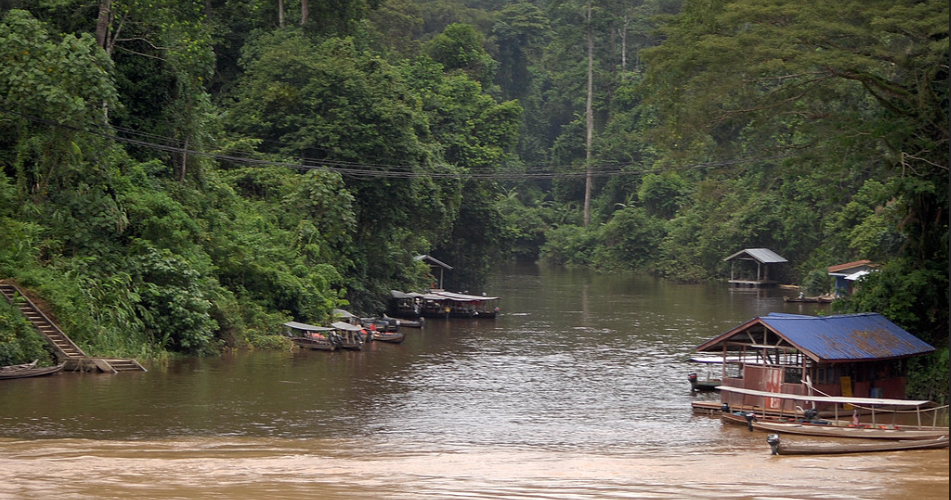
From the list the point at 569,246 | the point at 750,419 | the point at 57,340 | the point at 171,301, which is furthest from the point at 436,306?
the point at 569,246

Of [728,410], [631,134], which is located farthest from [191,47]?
[631,134]

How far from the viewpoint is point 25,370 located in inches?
1072

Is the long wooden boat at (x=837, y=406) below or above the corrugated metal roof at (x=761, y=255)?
below

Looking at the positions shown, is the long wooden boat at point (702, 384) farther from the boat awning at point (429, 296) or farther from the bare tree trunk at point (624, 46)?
the bare tree trunk at point (624, 46)

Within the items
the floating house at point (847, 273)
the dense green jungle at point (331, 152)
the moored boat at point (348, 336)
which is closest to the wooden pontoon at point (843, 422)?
the dense green jungle at point (331, 152)

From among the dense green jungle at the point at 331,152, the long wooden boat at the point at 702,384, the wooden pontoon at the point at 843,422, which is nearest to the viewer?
the wooden pontoon at the point at 843,422

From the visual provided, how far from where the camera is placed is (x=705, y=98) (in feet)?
90.9

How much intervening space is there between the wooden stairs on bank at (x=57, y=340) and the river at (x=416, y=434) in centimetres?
43

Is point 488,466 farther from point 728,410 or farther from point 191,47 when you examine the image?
point 191,47

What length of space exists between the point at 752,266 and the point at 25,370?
5418 centimetres

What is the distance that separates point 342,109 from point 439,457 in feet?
89.5

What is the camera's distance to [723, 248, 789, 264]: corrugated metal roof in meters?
69.1

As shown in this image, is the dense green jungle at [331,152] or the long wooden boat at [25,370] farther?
the dense green jungle at [331,152]

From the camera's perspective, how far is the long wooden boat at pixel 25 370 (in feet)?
88.6
